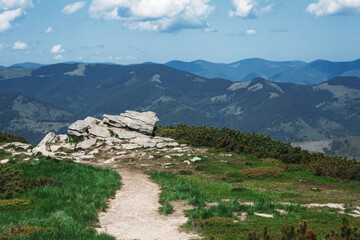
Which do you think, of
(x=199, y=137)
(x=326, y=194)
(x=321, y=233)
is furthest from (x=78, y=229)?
(x=199, y=137)

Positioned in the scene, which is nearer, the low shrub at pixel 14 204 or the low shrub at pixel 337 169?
the low shrub at pixel 14 204

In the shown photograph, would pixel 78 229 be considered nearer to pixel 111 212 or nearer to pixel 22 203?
pixel 111 212

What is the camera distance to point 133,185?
850 inches

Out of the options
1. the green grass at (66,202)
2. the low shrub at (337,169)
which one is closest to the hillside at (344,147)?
the low shrub at (337,169)

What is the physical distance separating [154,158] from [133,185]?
9.83 m

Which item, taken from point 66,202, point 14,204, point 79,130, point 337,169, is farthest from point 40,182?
point 79,130

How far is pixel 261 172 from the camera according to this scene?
2517 cm

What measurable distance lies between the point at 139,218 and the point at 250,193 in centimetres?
803

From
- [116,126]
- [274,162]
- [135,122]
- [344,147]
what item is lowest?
[344,147]

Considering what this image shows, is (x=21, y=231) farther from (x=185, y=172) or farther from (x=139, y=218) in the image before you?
(x=185, y=172)

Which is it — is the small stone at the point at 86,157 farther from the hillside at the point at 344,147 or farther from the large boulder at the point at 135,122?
the hillside at the point at 344,147

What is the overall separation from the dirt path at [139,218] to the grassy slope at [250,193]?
0.74m

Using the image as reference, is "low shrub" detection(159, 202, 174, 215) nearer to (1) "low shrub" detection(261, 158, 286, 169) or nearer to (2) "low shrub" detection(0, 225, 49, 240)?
(2) "low shrub" detection(0, 225, 49, 240)

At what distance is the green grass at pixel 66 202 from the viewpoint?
10.8 meters
